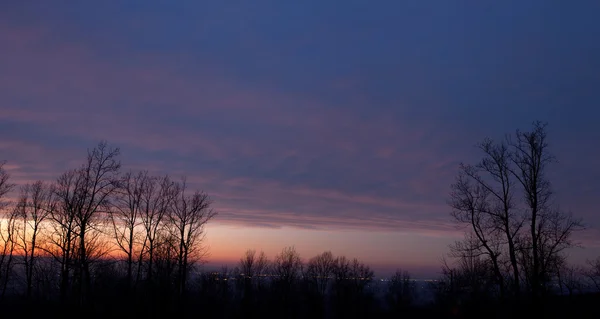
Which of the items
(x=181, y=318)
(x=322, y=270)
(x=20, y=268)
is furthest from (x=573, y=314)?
(x=322, y=270)

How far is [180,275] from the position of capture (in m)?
39.8

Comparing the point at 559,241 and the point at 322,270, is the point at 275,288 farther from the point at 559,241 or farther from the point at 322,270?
the point at 559,241

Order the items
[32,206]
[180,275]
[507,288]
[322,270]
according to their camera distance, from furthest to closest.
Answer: [322,270] → [32,206] → [180,275] → [507,288]

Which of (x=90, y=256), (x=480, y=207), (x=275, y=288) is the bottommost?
(x=275, y=288)

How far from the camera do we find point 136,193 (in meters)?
40.6

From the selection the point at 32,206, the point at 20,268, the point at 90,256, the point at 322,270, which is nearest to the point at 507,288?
the point at 90,256

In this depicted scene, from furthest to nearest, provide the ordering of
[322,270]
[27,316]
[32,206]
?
[322,270] < [32,206] < [27,316]

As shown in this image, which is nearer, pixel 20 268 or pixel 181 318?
pixel 181 318

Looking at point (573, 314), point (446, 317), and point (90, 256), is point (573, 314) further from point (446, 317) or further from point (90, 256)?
point (90, 256)

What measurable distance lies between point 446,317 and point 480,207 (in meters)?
Answer: 8.96

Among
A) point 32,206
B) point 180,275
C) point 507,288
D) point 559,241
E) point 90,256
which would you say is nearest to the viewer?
point 559,241

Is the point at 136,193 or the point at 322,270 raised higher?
the point at 136,193

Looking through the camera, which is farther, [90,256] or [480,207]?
[90,256]

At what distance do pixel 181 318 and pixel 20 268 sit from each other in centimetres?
2303
